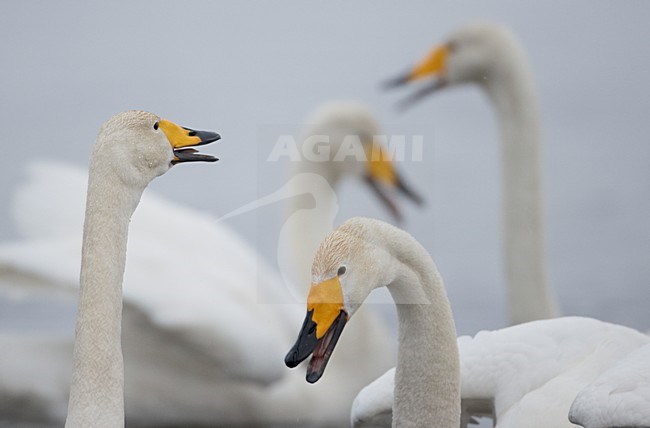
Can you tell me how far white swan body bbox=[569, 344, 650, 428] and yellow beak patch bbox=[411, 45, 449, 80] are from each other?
4.29 ft

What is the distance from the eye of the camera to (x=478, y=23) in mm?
2561

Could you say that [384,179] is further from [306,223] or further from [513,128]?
[513,128]

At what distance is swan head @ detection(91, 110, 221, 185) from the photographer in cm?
142

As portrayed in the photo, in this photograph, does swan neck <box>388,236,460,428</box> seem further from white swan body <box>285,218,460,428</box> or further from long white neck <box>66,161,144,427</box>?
long white neck <box>66,161,144,427</box>

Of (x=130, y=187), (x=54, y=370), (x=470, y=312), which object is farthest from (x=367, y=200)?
(x=130, y=187)

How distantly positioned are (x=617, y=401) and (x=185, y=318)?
1081 mm

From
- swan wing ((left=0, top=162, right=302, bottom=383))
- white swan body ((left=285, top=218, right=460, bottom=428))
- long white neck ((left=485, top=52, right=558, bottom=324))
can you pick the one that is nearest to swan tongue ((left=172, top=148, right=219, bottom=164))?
white swan body ((left=285, top=218, right=460, bottom=428))

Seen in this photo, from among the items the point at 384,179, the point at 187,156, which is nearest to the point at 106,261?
the point at 187,156

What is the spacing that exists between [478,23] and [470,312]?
1.89 ft

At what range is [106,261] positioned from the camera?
→ 142 cm

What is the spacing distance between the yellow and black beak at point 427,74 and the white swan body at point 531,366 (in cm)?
104

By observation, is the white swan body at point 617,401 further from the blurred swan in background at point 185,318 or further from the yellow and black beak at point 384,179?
the yellow and black beak at point 384,179

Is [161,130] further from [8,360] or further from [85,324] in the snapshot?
[8,360]

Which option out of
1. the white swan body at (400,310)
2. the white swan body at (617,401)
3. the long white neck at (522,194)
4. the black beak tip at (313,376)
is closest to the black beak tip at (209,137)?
the white swan body at (400,310)
